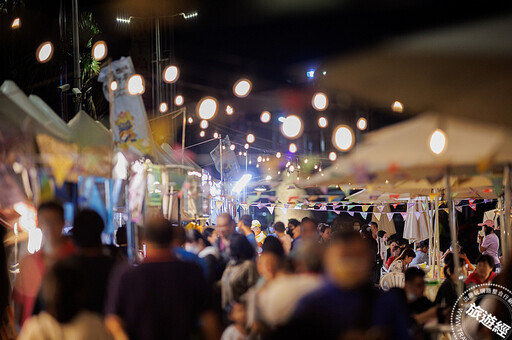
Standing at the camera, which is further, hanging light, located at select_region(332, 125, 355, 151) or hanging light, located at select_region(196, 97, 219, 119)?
hanging light, located at select_region(196, 97, 219, 119)

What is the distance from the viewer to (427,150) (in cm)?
504

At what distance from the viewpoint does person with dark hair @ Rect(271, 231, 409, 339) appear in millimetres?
3395

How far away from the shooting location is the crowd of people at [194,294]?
3.40 meters

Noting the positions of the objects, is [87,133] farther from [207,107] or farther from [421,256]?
[421,256]

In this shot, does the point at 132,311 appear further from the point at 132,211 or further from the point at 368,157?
the point at 132,211

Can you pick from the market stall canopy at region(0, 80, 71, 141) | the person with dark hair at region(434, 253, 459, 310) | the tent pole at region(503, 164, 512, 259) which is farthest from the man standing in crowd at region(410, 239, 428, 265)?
the market stall canopy at region(0, 80, 71, 141)

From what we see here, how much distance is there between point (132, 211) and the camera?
770 centimetres

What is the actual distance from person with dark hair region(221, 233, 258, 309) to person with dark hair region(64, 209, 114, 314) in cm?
156

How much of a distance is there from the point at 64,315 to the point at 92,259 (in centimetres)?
124

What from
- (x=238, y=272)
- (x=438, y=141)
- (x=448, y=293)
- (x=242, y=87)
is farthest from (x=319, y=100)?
(x=438, y=141)

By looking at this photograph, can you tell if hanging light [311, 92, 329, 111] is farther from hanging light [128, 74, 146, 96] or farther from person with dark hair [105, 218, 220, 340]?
person with dark hair [105, 218, 220, 340]

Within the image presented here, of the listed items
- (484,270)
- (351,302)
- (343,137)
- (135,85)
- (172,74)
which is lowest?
(484,270)

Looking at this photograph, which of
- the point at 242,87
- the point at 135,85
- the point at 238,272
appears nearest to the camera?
the point at 238,272

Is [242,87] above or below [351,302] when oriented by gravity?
above
